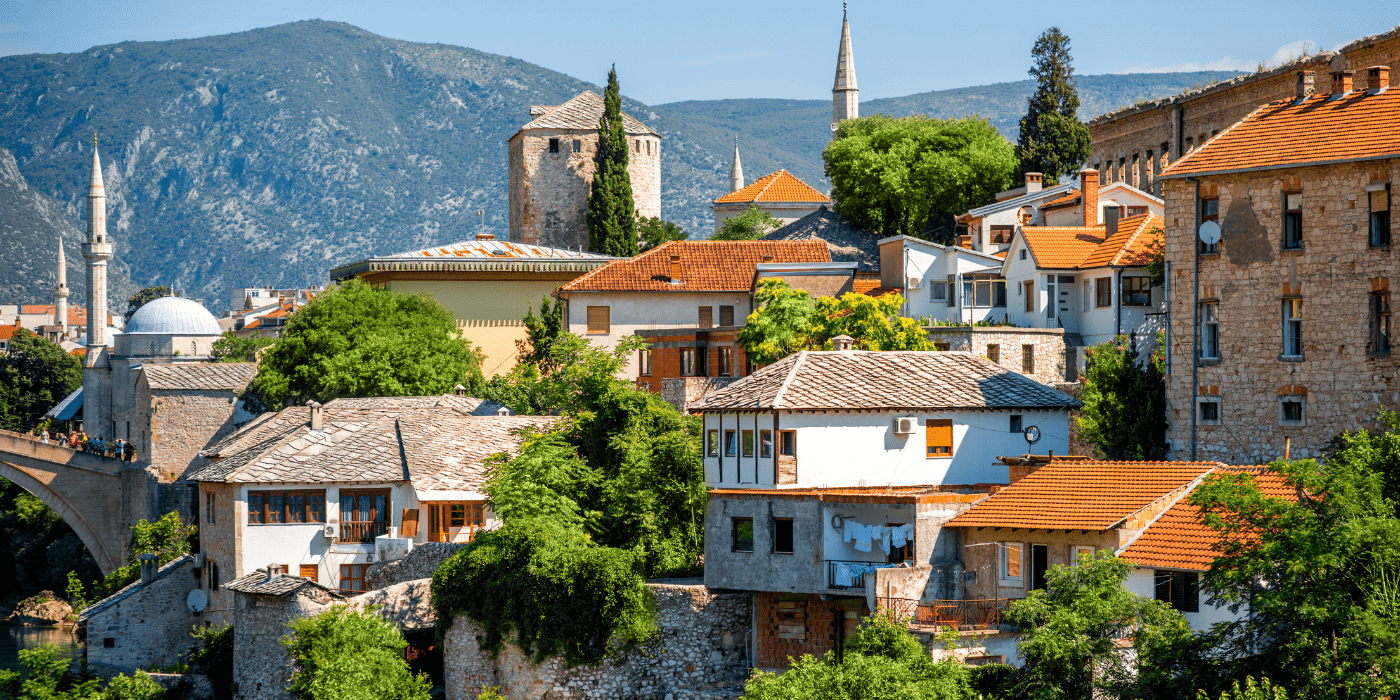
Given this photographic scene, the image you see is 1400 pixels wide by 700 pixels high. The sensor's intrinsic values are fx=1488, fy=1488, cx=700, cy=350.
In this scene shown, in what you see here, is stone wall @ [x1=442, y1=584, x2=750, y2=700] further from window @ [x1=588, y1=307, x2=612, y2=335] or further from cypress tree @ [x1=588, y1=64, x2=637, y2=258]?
cypress tree @ [x1=588, y1=64, x2=637, y2=258]

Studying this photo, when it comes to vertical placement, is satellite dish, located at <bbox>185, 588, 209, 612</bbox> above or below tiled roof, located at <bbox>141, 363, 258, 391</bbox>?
below

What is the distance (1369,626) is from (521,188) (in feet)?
194

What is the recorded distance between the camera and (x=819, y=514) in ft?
97.5

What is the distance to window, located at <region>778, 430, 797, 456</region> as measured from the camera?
30.6 m

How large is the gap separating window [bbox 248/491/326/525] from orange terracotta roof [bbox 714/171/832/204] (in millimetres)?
37526

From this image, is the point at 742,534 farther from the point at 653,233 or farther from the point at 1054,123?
the point at 653,233

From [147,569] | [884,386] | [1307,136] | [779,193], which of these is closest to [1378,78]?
[1307,136]

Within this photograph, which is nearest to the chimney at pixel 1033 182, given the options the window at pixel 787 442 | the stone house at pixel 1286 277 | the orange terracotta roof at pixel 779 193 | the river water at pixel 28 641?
the orange terracotta roof at pixel 779 193

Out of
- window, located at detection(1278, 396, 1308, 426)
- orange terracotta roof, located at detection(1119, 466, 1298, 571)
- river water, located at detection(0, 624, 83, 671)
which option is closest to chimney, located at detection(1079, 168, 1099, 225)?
window, located at detection(1278, 396, 1308, 426)

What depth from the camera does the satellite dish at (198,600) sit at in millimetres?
43062

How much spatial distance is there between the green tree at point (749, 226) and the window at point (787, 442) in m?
35.7

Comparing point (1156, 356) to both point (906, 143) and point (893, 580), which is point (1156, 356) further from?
point (906, 143)

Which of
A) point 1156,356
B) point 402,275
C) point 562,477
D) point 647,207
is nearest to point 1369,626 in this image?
point 1156,356

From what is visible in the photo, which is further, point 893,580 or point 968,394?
point 968,394
